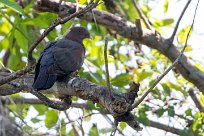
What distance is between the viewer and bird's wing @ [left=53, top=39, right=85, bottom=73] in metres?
3.86

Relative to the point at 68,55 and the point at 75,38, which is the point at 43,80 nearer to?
the point at 68,55

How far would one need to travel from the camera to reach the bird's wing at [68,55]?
3861 millimetres

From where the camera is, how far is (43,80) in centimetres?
324

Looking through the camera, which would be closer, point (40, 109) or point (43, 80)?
point (43, 80)

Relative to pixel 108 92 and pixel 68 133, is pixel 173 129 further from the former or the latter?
pixel 108 92

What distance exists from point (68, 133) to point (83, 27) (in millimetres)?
1035

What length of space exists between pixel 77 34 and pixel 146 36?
660 mm

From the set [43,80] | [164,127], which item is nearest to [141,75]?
[164,127]

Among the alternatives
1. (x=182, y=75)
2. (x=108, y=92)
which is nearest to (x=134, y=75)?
(x=182, y=75)

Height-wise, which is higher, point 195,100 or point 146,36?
point 146,36

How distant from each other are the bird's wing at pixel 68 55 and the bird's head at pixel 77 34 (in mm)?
476

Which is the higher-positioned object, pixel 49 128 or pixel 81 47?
pixel 81 47

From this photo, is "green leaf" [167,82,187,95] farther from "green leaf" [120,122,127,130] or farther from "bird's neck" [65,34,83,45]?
"bird's neck" [65,34,83,45]

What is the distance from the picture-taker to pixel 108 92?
2.71m
